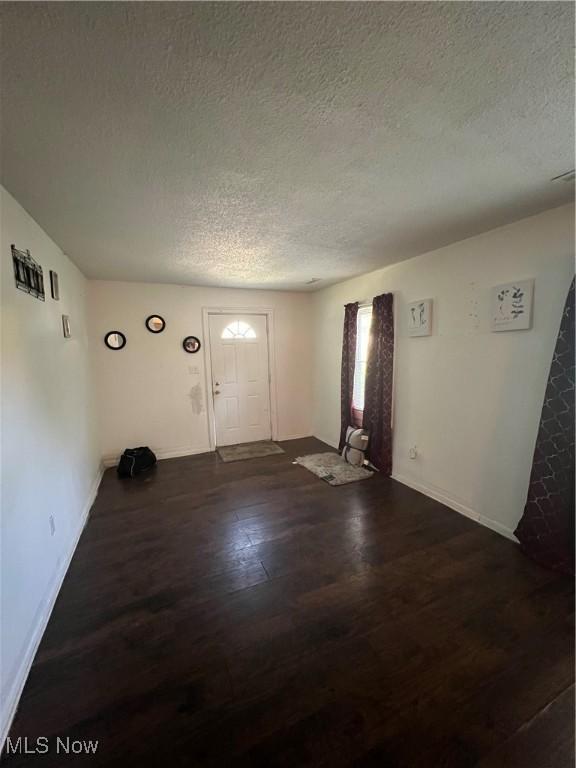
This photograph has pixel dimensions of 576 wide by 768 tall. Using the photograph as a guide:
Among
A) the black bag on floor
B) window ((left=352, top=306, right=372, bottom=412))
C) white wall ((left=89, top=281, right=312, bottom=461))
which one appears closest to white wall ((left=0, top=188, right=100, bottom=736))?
the black bag on floor

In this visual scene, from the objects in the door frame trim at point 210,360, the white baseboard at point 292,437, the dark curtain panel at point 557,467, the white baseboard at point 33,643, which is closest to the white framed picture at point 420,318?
the dark curtain panel at point 557,467

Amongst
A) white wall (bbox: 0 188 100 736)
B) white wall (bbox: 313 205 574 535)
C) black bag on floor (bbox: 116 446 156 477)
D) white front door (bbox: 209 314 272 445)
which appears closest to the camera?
white wall (bbox: 0 188 100 736)

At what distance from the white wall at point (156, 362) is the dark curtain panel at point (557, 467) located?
3.31m

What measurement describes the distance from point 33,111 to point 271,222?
1.24m

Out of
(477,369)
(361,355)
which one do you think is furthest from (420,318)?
(361,355)

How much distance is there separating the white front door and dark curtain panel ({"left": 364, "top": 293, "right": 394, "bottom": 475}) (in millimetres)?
1720

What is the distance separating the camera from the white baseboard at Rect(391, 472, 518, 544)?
2.29m

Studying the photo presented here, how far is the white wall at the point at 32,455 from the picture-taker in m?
1.34

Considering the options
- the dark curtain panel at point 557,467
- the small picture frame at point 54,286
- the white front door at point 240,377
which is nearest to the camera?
the dark curtain panel at point 557,467

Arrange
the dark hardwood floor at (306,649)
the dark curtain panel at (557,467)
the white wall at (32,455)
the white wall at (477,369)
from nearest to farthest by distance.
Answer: the dark hardwood floor at (306,649) → the white wall at (32,455) → the dark curtain panel at (557,467) → the white wall at (477,369)

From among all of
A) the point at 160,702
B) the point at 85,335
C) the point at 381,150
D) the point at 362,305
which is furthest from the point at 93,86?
the point at 362,305

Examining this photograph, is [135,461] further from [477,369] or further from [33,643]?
[477,369]

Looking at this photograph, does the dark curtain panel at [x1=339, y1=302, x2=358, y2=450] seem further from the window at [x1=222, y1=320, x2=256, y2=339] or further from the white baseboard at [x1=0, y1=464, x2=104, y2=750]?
the white baseboard at [x1=0, y1=464, x2=104, y2=750]

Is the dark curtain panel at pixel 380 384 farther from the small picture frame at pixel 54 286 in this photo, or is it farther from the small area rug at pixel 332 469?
the small picture frame at pixel 54 286
